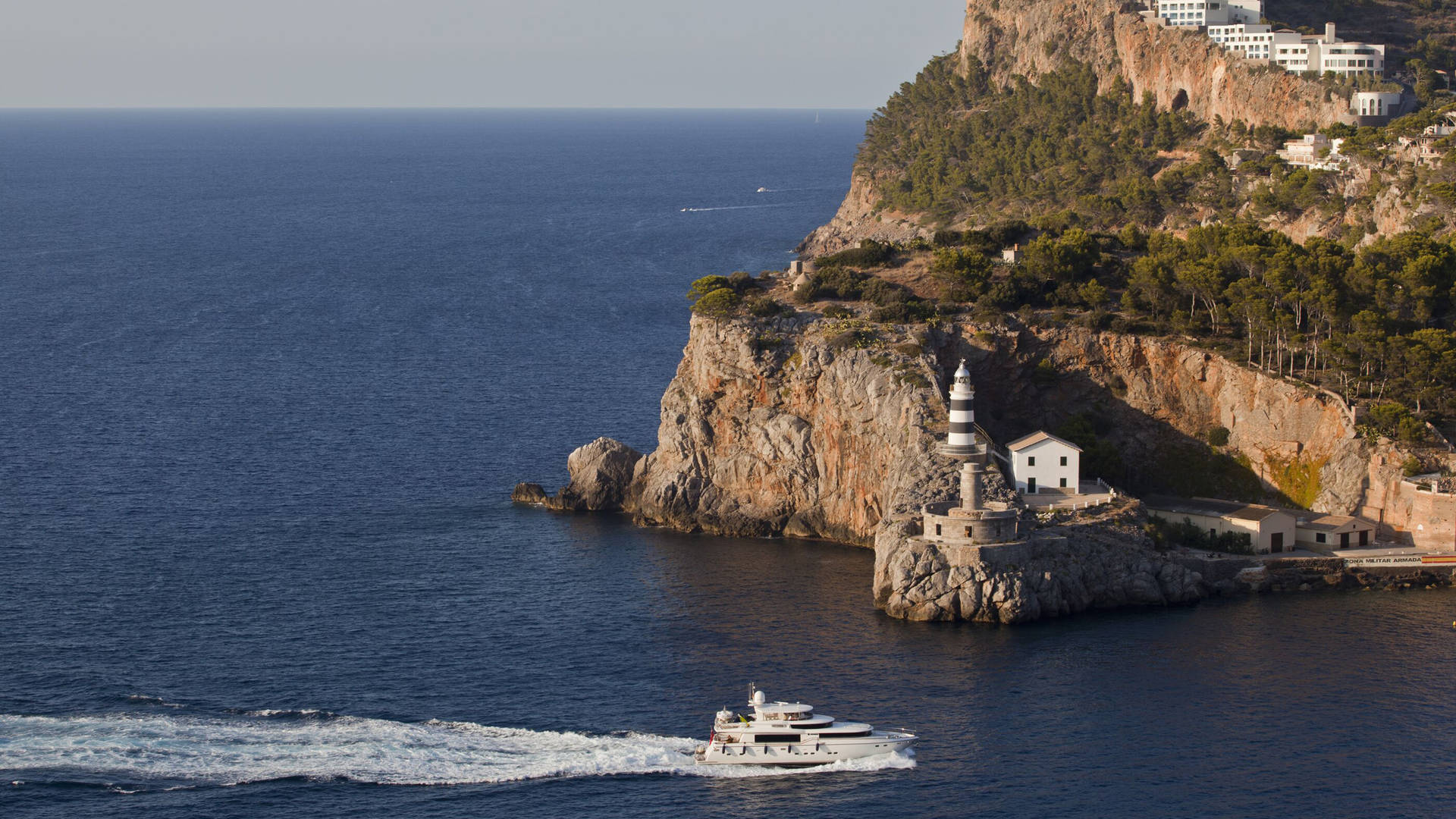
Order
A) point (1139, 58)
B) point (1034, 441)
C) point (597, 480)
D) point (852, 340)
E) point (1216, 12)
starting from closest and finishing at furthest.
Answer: point (1034, 441) < point (852, 340) < point (597, 480) < point (1216, 12) < point (1139, 58)

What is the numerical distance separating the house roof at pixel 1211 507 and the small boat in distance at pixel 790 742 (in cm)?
2749

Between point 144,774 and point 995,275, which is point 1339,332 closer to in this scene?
point 995,275

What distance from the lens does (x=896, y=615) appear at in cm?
6831

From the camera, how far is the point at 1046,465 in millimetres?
78875

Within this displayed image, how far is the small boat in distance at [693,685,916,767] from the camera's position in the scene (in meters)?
54.2

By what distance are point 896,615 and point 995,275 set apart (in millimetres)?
31296

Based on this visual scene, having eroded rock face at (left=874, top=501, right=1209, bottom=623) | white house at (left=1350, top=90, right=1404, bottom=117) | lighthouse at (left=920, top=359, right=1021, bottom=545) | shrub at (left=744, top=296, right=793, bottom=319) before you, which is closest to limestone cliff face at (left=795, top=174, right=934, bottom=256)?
white house at (left=1350, top=90, right=1404, bottom=117)

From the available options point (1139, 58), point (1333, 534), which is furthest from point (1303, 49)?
point (1333, 534)

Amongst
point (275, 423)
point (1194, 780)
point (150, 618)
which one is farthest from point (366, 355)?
point (1194, 780)

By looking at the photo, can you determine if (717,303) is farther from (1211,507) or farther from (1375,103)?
(1375,103)

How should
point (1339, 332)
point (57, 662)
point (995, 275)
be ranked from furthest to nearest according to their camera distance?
point (995, 275)
point (1339, 332)
point (57, 662)

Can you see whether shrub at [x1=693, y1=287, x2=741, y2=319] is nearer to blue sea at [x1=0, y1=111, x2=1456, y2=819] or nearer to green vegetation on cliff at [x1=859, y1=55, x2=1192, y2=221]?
blue sea at [x1=0, y1=111, x2=1456, y2=819]

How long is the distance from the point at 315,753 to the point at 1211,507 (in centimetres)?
4235

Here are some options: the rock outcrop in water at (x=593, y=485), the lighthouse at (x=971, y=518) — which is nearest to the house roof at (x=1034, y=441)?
the lighthouse at (x=971, y=518)
